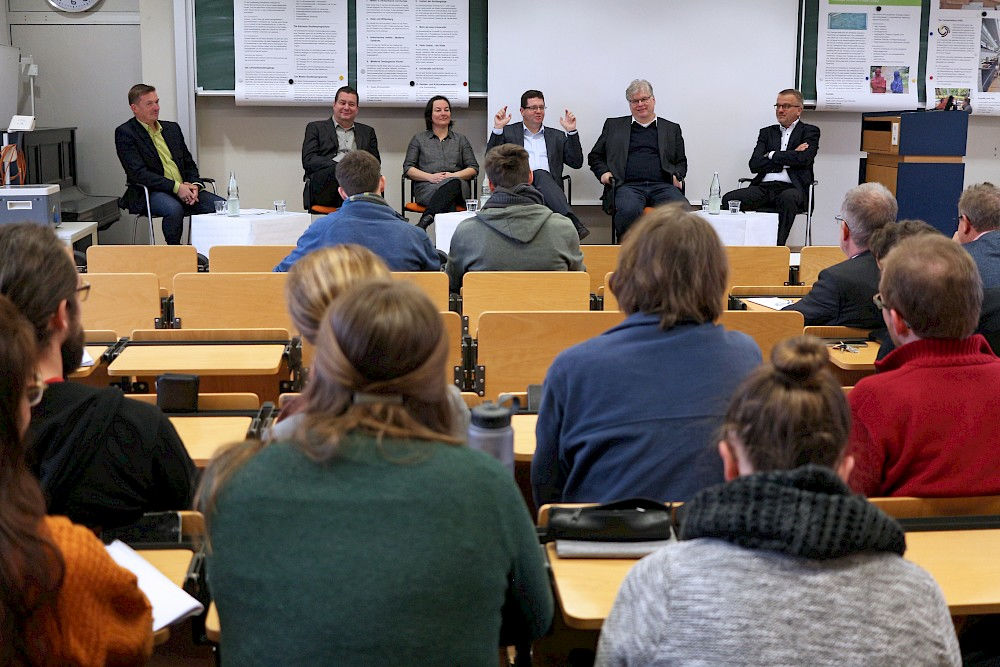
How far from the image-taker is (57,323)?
1870 millimetres

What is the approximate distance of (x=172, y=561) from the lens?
1.74 m

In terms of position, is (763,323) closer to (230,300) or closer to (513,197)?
(513,197)

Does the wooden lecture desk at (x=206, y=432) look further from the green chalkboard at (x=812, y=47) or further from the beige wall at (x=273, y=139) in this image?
the green chalkboard at (x=812, y=47)

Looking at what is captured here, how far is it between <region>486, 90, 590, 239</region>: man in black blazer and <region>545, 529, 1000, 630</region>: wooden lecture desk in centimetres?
601

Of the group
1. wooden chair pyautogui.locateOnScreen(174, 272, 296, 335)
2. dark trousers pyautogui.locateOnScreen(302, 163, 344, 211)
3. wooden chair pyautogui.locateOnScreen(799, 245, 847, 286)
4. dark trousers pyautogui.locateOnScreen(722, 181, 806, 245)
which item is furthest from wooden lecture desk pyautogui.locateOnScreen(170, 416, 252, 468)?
dark trousers pyautogui.locateOnScreen(722, 181, 806, 245)

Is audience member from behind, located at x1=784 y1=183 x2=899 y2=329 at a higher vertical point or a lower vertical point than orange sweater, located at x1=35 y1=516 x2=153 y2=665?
higher

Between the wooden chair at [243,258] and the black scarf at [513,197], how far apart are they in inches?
39.3

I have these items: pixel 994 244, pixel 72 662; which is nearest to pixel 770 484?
pixel 72 662

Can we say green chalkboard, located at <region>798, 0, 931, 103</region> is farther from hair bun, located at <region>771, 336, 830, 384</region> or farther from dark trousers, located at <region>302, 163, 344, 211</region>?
hair bun, located at <region>771, 336, 830, 384</region>

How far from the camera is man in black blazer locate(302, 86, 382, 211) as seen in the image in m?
7.56

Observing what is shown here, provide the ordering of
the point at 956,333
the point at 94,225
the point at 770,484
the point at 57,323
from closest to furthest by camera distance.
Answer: the point at 770,484
the point at 57,323
the point at 956,333
the point at 94,225

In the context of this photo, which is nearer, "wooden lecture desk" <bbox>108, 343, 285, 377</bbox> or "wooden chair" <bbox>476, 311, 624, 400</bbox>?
"wooden lecture desk" <bbox>108, 343, 285, 377</bbox>

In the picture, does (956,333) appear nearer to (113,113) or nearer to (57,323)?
(57,323)

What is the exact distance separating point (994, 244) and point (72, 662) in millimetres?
3387
